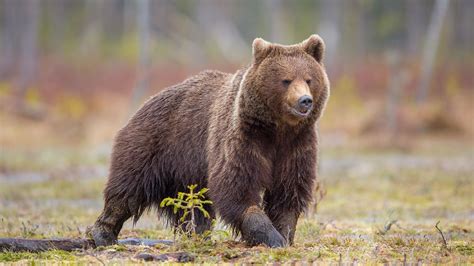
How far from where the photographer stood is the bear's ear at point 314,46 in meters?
8.23

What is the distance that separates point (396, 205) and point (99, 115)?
2642 centimetres

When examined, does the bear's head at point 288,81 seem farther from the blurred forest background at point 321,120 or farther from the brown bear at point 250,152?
the blurred forest background at point 321,120

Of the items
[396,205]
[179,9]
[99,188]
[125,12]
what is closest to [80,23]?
[125,12]

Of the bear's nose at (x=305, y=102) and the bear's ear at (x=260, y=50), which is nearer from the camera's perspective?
the bear's nose at (x=305, y=102)

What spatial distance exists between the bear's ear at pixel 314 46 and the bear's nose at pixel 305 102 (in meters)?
0.87

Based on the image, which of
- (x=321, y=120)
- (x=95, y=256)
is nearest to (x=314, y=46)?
(x=95, y=256)

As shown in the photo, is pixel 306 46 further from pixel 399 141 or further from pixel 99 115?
pixel 99 115

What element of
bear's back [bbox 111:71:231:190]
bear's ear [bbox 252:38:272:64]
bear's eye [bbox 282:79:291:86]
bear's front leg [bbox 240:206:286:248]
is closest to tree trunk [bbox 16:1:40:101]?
bear's back [bbox 111:71:231:190]

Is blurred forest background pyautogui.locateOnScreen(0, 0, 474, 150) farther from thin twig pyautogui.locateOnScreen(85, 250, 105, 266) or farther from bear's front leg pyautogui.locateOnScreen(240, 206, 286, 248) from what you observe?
thin twig pyautogui.locateOnScreen(85, 250, 105, 266)

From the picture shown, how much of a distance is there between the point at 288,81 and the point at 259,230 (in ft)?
4.62

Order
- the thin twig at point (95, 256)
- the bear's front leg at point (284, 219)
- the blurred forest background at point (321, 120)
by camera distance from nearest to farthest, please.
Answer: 1. the thin twig at point (95, 256)
2. the bear's front leg at point (284, 219)
3. the blurred forest background at point (321, 120)

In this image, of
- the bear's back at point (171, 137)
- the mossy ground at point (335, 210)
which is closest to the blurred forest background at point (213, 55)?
the mossy ground at point (335, 210)

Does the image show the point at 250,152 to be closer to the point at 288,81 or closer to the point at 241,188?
the point at 241,188

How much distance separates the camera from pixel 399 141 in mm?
26703
